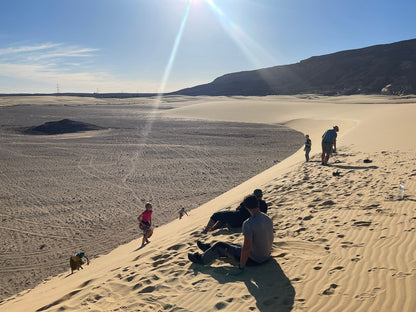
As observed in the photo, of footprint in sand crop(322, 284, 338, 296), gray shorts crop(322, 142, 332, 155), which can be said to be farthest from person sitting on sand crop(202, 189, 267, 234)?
gray shorts crop(322, 142, 332, 155)

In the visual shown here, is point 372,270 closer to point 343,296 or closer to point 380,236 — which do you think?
point 343,296

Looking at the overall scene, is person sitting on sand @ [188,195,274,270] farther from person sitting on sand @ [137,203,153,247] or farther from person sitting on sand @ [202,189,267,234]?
person sitting on sand @ [137,203,153,247]

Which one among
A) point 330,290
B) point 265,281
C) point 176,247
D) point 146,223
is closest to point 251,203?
point 265,281

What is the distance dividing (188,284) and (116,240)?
16.5 ft

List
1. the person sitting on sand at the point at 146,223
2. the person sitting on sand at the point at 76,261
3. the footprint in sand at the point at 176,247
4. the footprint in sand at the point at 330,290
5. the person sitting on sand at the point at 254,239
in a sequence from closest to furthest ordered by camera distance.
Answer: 1. the footprint in sand at the point at 330,290
2. the person sitting on sand at the point at 254,239
3. the footprint in sand at the point at 176,247
4. the person sitting on sand at the point at 76,261
5. the person sitting on sand at the point at 146,223

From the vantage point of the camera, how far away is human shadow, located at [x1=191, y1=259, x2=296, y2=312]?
152 inches

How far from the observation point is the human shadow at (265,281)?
3.86 metres

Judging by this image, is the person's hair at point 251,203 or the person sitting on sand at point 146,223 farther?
the person sitting on sand at point 146,223

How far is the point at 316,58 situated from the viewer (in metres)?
113

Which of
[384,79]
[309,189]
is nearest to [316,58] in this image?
[384,79]

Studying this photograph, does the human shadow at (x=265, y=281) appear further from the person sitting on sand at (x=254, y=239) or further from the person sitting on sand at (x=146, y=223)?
the person sitting on sand at (x=146, y=223)

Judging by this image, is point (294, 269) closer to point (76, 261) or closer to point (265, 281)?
point (265, 281)

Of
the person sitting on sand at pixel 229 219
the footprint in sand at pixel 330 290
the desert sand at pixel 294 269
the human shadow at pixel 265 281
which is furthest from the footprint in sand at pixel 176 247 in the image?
the footprint in sand at pixel 330 290

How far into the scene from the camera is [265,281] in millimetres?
4391
